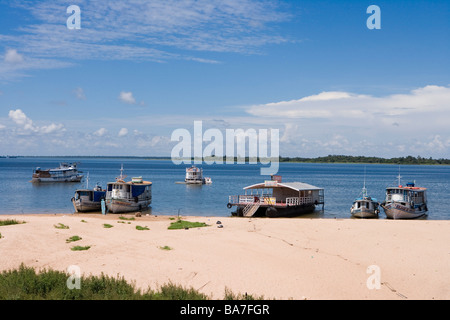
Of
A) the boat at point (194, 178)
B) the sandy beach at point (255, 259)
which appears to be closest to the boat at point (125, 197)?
the sandy beach at point (255, 259)

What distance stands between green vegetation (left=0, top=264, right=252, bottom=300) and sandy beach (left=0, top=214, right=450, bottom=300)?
1566 millimetres

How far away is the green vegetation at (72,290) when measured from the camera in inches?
439

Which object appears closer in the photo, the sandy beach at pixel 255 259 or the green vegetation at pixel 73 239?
the sandy beach at pixel 255 259

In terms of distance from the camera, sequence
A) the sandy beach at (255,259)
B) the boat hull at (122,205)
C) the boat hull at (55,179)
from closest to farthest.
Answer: the sandy beach at (255,259), the boat hull at (122,205), the boat hull at (55,179)

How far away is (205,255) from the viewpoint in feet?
62.1

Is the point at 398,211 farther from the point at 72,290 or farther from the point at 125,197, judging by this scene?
the point at 72,290

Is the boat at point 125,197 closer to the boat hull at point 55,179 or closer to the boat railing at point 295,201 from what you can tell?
the boat railing at point 295,201

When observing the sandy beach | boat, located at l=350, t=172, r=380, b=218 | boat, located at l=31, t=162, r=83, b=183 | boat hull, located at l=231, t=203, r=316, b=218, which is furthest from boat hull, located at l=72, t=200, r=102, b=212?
boat, located at l=31, t=162, r=83, b=183

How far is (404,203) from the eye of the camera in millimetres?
44500

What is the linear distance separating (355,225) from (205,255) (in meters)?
17.9

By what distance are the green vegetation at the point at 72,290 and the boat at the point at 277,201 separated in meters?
31.3

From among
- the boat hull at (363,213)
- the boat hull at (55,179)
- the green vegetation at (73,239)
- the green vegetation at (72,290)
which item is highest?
the green vegetation at (72,290)
